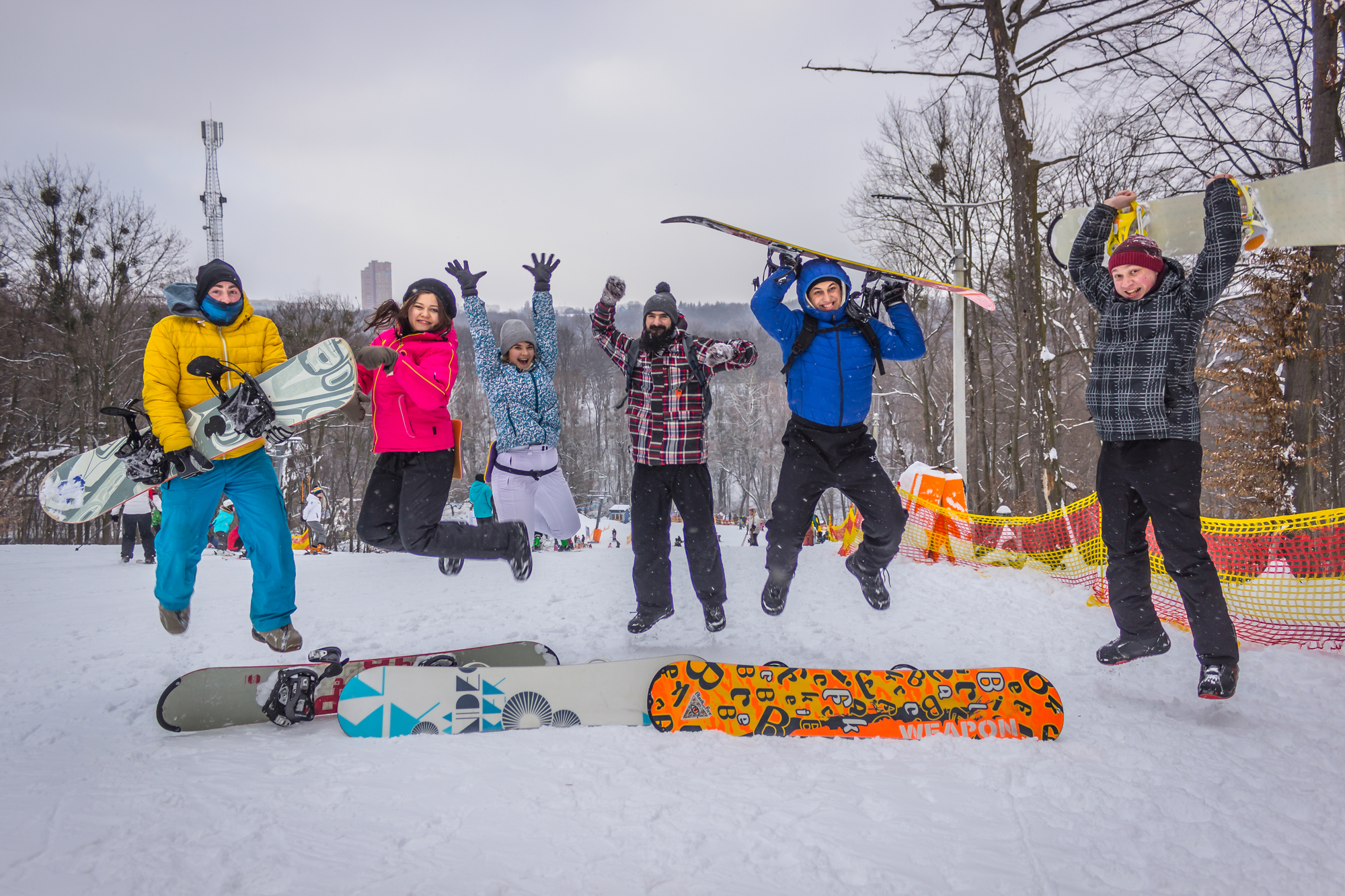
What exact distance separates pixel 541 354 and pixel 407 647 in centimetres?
243

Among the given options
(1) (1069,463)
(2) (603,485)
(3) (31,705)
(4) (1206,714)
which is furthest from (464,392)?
(4) (1206,714)

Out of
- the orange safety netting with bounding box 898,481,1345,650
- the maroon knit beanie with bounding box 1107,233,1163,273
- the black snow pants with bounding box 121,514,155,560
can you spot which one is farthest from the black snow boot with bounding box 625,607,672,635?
the black snow pants with bounding box 121,514,155,560

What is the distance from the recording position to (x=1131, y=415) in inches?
127

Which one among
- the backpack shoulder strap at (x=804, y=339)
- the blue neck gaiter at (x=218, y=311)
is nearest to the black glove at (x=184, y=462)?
the blue neck gaiter at (x=218, y=311)

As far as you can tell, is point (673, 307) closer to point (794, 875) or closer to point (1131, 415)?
point (1131, 415)

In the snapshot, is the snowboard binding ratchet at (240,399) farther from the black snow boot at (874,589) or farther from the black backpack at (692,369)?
the black snow boot at (874,589)

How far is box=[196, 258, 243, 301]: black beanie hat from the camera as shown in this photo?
3555 millimetres

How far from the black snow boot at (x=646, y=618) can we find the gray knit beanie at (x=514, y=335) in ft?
7.95

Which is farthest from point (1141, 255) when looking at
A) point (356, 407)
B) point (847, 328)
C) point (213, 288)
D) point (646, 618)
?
point (213, 288)

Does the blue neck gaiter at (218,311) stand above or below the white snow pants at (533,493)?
above

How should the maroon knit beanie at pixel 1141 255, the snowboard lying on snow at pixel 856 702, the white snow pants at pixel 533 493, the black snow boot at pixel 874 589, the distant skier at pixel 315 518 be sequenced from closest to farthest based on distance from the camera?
the snowboard lying on snow at pixel 856 702 → the maroon knit beanie at pixel 1141 255 → the black snow boot at pixel 874 589 → the white snow pants at pixel 533 493 → the distant skier at pixel 315 518

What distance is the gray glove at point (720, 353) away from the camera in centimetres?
418

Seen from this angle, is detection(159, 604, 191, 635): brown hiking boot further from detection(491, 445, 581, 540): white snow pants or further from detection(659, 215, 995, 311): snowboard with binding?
detection(659, 215, 995, 311): snowboard with binding

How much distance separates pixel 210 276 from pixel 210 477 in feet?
3.57
